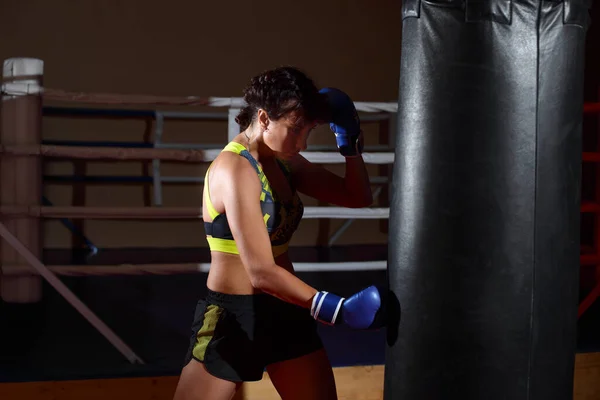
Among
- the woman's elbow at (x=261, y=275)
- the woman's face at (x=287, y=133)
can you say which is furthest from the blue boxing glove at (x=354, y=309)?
the woman's face at (x=287, y=133)

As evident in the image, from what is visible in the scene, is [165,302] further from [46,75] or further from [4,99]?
[46,75]

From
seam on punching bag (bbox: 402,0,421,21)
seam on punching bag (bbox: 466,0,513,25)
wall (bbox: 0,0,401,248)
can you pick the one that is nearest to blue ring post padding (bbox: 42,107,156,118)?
wall (bbox: 0,0,401,248)

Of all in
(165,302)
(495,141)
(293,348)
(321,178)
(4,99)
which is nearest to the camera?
(495,141)

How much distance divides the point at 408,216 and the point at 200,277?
295cm

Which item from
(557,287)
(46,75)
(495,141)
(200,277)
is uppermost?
(46,75)

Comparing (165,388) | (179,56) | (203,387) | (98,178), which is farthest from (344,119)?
(179,56)

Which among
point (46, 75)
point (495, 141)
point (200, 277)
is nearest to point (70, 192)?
point (46, 75)

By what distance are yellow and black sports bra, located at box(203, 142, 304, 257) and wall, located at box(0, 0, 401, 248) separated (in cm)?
369

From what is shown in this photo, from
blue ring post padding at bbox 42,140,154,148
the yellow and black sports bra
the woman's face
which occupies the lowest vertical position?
the yellow and black sports bra

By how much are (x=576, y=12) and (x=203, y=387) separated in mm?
1119

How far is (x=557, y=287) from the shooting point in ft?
4.11

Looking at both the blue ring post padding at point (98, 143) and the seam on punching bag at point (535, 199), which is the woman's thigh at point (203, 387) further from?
the blue ring post padding at point (98, 143)

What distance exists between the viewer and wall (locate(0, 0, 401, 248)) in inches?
194

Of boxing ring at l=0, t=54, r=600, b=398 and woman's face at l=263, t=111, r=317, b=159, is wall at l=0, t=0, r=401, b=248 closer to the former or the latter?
boxing ring at l=0, t=54, r=600, b=398
